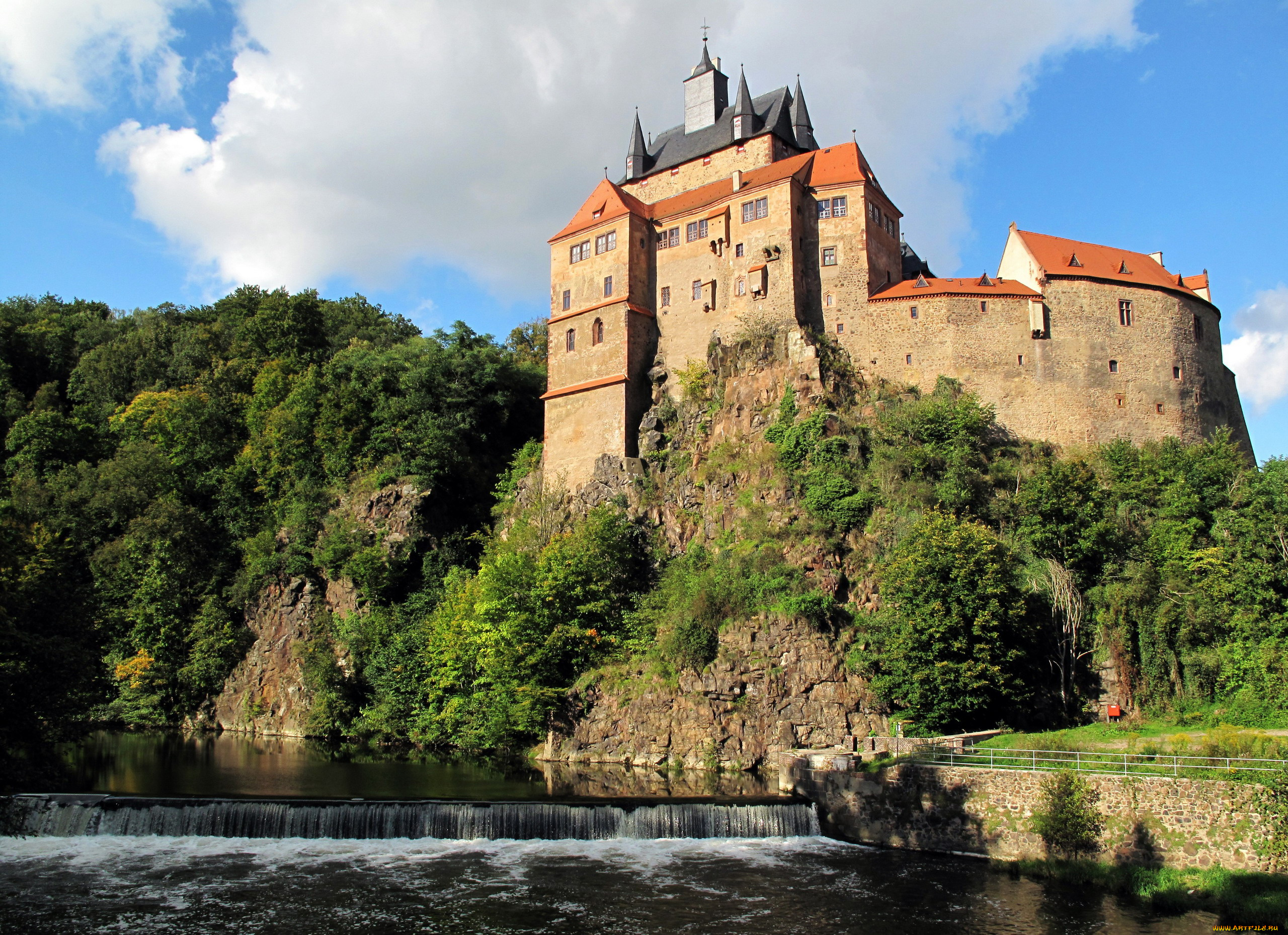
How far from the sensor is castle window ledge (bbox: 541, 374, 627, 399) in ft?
159

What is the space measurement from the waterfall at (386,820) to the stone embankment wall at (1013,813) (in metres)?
2.22

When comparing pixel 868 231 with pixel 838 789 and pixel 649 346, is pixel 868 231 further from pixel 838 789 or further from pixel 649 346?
pixel 838 789

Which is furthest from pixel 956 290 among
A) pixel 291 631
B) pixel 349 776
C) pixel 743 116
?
pixel 291 631

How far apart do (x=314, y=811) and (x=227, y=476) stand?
3697cm

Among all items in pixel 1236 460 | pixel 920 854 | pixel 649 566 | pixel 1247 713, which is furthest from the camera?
pixel 649 566

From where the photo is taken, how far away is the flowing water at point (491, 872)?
18453 mm

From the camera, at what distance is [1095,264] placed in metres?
47.8

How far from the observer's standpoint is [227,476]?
56844mm

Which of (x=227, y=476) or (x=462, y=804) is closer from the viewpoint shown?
(x=462, y=804)

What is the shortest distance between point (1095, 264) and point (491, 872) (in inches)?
1633

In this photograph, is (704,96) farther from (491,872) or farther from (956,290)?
(491,872)

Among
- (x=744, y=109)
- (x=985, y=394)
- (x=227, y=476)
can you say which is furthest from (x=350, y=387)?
(x=985, y=394)

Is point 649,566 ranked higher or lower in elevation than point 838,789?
higher

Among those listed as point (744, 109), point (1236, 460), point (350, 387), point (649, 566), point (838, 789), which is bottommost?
point (838, 789)
